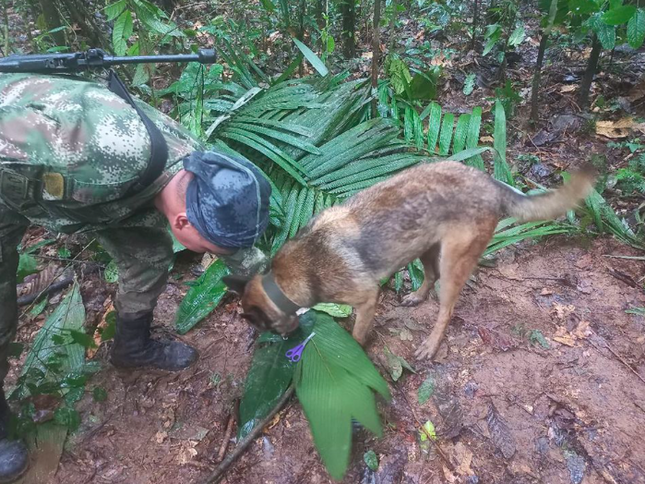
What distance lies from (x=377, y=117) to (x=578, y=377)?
10.0 feet

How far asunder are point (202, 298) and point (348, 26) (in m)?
4.76

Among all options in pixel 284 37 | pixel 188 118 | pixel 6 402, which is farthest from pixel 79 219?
pixel 284 37

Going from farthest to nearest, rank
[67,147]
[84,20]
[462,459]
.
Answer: [84,20], [462,459], [67,147]

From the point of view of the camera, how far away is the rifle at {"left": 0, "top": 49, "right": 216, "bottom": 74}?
2260 mm

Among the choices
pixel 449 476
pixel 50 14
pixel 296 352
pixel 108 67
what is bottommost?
pixel 449 476

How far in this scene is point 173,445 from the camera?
9.62 ft

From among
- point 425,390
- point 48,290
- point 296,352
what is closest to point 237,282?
point 296,352

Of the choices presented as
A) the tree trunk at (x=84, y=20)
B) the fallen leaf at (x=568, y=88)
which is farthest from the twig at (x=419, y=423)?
the fallen leaf at (x=568, y=88)

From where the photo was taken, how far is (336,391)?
259cm

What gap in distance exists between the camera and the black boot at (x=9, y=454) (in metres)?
2.72

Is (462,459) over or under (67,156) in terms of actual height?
under

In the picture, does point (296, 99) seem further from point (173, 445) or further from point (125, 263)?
point (173, 445)

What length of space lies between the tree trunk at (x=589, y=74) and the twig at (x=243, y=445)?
4.92 meters

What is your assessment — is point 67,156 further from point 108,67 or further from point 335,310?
point 335,310
